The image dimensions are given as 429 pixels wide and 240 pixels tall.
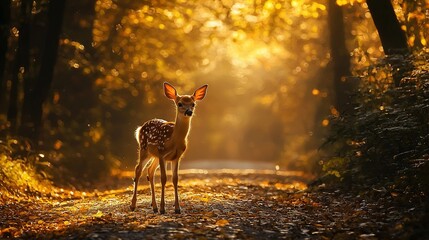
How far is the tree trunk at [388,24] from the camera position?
17125mm

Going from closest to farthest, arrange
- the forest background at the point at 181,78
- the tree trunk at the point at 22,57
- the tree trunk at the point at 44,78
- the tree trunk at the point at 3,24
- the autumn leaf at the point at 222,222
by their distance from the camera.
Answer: the autumn leaf at the point at 222,222 < the forest background at the point at 181,78 < the tree trunk at the point at 3,24 < the tree trunk at the point at 22,57 < the tree trunk at the point at 44,78

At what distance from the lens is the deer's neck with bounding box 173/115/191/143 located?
43.7 feet

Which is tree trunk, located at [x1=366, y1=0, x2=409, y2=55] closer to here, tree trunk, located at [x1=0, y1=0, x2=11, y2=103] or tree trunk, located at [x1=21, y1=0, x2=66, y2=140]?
tree trunk, located at [x1=0, y1=0, x2=11, y2=103]

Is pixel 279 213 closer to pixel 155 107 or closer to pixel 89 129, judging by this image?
pixel 89 129

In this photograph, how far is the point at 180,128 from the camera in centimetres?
1333

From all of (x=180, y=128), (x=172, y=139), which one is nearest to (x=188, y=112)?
(x=180, y=128)

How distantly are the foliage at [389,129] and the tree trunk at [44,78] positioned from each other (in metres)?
8.97

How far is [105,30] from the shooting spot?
28.1 metres

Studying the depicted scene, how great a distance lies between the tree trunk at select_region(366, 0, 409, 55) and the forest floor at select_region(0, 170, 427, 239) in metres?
3.81

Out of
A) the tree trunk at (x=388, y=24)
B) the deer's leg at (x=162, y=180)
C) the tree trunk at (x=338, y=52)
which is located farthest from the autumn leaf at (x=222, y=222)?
the tree trunk at (x=338, y=52)

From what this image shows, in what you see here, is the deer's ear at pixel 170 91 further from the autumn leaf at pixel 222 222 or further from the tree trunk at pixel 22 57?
the tree trunk at pixel 22 57

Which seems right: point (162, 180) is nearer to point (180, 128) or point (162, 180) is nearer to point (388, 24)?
point (180, 128)

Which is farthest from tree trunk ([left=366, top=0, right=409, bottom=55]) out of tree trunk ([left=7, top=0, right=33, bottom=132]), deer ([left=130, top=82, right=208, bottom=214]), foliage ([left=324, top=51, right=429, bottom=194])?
tree trunk ([left=7, top=0, right=33, bottom=132])

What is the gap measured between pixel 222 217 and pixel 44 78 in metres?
10.7
